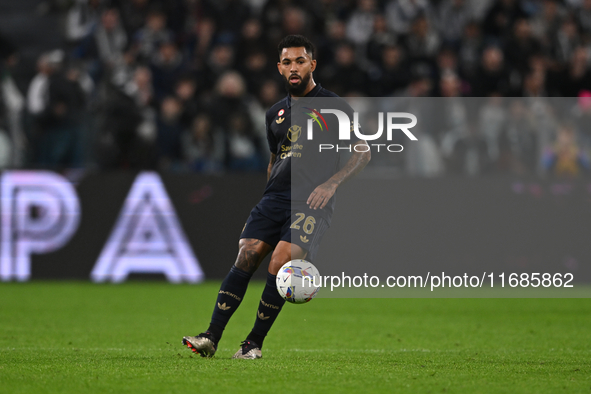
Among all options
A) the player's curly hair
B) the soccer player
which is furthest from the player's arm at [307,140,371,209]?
the player's curly hair

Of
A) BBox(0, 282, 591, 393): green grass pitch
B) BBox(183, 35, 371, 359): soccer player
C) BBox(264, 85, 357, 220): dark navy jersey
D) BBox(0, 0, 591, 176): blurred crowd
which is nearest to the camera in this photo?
BBox(0, 282, 591, 393): green grass pitch

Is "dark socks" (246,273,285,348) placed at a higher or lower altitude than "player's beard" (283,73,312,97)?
lower

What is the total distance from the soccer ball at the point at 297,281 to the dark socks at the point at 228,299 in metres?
0.33

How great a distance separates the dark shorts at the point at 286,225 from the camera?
5.93 metres

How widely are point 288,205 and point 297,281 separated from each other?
22.6 inches

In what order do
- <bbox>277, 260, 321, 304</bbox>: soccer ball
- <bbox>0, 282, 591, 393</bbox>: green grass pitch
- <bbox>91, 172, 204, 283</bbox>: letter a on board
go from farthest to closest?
<bbox>91, 172, 204, 283</bbox>: letter a on board → <bbox>277, 260, 321, 304</bbox>: soccer ball → <bbox>0, 282, 591, 393</bbox>: green grass pitch

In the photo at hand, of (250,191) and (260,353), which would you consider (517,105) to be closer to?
(250,191)

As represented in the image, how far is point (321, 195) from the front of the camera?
5.89 meters

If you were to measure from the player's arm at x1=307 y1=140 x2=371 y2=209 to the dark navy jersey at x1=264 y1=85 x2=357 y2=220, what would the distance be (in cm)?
13

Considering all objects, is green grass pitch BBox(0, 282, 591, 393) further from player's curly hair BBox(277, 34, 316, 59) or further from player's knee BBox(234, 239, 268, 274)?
player's curly hair BBox(277, 34, 316, 59)

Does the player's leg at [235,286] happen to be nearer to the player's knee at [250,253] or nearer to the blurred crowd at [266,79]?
the player's knee at [250,253]

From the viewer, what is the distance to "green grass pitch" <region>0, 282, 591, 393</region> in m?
4.95

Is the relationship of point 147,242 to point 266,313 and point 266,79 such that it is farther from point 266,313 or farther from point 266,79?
point 266,313

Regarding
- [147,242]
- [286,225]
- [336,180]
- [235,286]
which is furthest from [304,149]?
[147,242]
